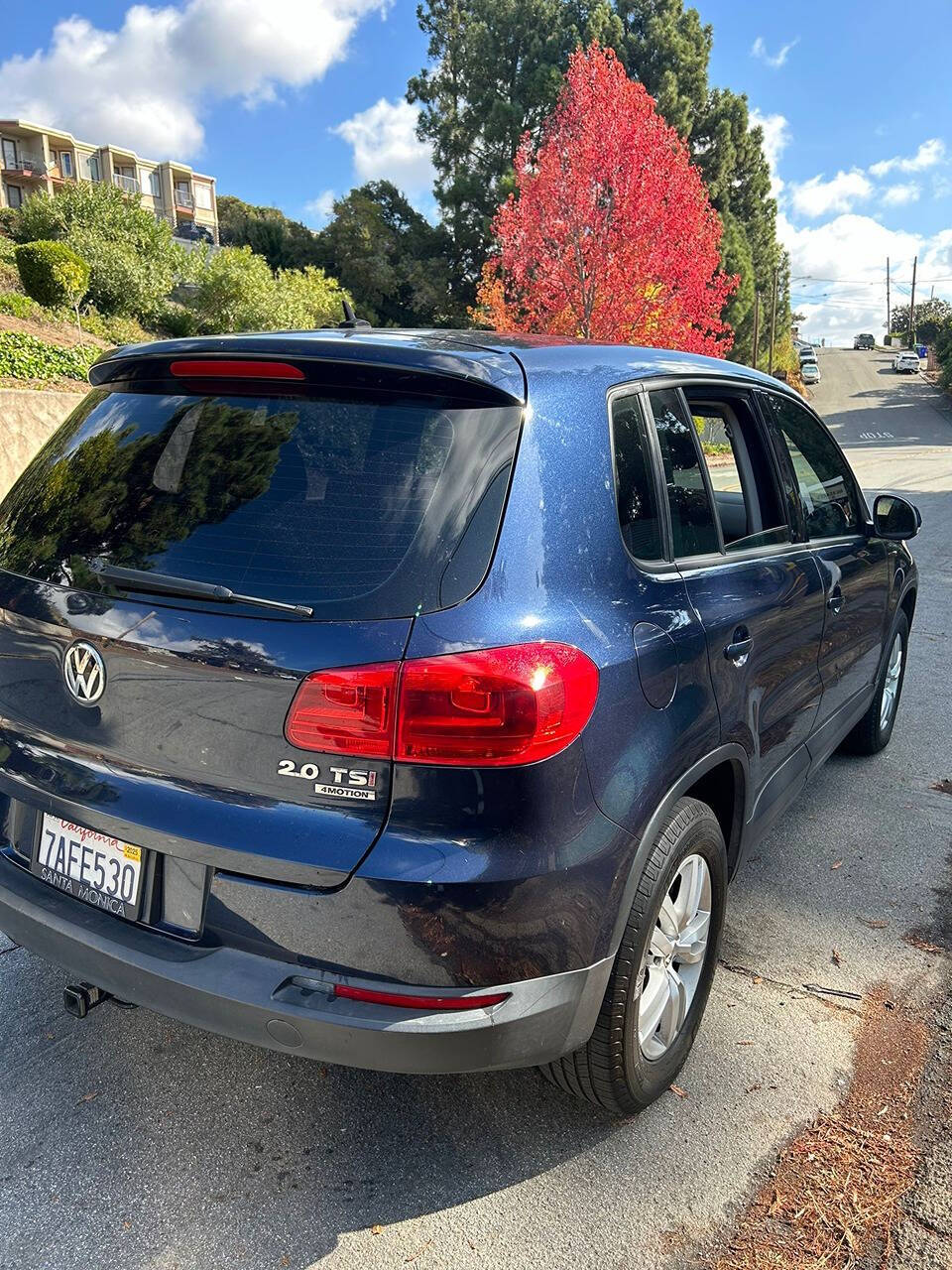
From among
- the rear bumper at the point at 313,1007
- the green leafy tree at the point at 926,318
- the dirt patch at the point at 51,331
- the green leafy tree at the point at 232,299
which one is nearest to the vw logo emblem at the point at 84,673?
the rear bumper at the point at 313,1007

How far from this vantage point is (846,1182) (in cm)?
219

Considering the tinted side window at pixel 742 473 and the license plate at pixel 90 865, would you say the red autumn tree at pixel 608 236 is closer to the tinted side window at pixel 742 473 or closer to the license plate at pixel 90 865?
the tinted side window at pixel 742 473

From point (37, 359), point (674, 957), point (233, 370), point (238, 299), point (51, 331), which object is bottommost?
point (674, 957)

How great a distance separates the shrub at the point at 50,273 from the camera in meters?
20.4

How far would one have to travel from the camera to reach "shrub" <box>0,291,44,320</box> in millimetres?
18312

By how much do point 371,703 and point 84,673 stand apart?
0.70 m

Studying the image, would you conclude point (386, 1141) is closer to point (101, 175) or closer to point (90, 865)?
point (90, 865)

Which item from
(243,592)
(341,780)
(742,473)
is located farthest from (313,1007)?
(742,473)

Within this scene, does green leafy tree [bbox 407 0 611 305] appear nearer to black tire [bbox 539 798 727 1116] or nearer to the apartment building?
the apartment building

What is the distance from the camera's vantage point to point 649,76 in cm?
3775

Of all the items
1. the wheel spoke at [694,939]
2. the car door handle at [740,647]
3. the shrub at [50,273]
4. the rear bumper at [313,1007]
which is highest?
the shrub at [50,273]

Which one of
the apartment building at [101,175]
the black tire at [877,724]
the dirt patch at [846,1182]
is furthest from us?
the apartment building at [101,175]

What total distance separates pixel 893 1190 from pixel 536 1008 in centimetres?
103

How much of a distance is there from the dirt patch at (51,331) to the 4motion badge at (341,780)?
679 inches
